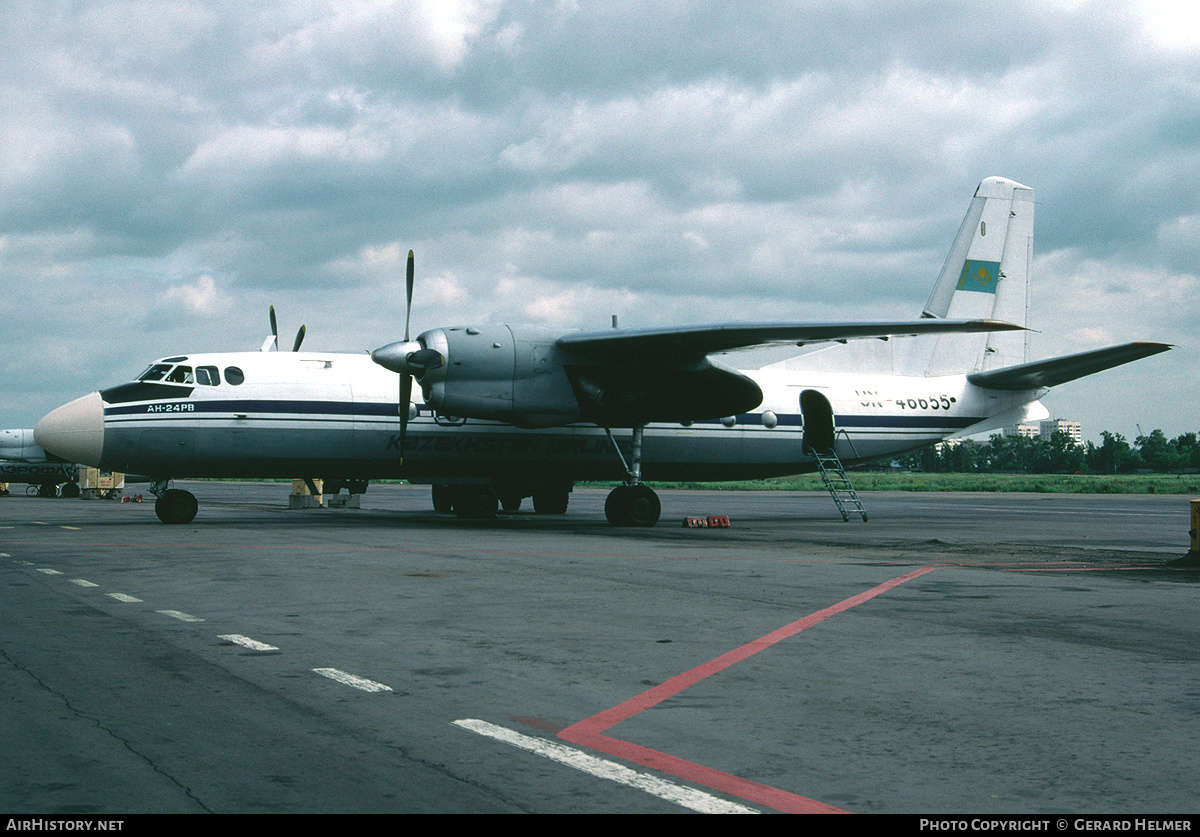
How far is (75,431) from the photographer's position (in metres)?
20.5

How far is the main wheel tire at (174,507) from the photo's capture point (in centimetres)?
2167

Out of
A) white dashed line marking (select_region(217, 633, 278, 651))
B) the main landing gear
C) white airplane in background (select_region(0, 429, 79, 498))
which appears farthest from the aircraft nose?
white airplane in background (select_region(0, 429, 79, 498))

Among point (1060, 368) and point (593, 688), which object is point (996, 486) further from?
point (593, 688)

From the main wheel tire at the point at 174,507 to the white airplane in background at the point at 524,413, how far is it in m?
0.04

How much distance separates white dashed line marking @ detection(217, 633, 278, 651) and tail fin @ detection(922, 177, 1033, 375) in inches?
987

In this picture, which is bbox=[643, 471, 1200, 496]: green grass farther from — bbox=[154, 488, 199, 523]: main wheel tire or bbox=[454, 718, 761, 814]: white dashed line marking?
bbox=[454, 718, 761, 814]: white dashed line marking

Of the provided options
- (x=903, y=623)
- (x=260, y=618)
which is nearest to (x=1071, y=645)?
(x=903, y=623)

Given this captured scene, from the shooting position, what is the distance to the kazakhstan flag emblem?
2920cm

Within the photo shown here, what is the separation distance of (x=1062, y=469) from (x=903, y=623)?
168283 mm

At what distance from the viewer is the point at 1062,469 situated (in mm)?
160875

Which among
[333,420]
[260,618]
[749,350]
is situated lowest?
[260,618]

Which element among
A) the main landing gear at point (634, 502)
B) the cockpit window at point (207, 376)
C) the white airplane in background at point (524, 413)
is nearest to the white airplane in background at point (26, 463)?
the white airplane in background at point (524, 413)

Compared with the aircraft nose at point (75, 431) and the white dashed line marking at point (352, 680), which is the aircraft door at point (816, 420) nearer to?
the aircraft nose at point (75, 431)
